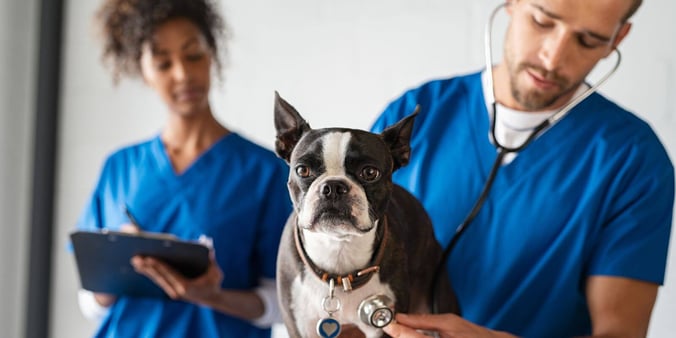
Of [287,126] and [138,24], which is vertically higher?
[138,24]

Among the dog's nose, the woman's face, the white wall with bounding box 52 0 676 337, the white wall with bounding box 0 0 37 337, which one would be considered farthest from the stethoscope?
the white wall with bounding box 0 0 37 337

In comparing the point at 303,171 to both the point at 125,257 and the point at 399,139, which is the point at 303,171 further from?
the point at 125,257

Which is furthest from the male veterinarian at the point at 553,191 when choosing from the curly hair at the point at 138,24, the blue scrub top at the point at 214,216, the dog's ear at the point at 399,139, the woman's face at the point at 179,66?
the curly hair at the point at 138,24

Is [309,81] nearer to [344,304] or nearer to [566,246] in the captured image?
[566,246]

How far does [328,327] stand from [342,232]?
116mm

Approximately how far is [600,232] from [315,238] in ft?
1.73

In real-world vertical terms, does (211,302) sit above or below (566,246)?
below

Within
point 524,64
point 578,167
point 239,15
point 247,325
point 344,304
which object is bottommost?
point 247,325

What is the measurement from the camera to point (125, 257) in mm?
1435

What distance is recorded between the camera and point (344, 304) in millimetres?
814

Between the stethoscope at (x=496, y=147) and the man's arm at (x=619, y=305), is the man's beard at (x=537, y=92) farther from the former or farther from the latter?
the man's arm at (x=619, y=305)

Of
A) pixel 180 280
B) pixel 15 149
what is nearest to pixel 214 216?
pixel 180 280

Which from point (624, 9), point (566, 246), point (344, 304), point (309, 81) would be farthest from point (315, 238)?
point (309, 81)

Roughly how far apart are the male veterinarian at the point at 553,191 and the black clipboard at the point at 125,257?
17.3 inches
